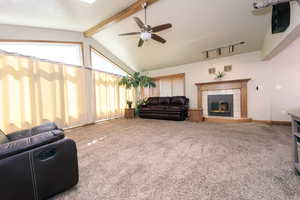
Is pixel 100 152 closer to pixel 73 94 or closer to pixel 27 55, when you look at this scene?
pixel 73 94

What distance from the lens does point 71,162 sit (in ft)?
4.06

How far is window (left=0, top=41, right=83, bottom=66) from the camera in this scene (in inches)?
119

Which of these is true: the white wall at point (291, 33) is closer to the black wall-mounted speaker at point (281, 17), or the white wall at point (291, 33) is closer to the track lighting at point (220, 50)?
the black wall-mounted speaker at point (281, 17)

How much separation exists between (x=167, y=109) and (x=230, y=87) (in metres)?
2.59

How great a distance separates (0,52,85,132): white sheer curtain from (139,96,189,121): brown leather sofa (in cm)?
265

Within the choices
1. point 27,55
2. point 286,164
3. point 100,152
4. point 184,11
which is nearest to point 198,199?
point 286,164

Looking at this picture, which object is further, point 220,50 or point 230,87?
point 230,87

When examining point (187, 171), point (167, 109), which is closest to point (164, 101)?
point (167, 109)

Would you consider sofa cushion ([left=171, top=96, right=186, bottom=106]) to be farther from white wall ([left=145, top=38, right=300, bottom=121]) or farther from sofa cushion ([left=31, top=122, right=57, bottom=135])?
sofa cushion ([left=31, top=122, right=57, bottom=135])

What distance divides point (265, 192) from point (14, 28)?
18.3 feet

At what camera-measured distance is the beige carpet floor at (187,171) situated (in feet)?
3.92

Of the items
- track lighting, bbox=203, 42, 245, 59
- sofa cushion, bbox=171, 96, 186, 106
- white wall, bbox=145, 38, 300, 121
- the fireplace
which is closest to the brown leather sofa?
sofa cushion, bbox=171, 96, 186, 106

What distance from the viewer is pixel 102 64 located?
211 inches

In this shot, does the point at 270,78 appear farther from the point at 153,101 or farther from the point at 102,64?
the point at 102,64
